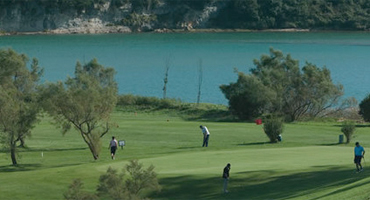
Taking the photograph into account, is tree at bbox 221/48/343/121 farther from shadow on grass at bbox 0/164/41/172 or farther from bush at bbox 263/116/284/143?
shadow on grass at bbox 0/164/41/172

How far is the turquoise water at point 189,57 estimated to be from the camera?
107500 mm

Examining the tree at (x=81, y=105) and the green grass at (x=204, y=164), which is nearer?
the green grass at (x=204, y=164)

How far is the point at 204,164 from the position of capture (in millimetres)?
34625

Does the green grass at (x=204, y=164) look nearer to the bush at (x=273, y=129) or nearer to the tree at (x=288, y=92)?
the bush at (x=273, y=129)

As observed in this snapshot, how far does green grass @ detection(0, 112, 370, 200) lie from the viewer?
2922 centimetres

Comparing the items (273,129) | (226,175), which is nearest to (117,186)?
(226,175)

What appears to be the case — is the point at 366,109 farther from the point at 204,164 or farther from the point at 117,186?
the point at 117,186

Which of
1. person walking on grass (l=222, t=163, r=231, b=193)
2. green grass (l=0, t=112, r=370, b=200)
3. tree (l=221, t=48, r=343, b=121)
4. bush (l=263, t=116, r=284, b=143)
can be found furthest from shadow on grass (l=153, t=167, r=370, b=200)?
tree (l=221, t=48, r=343, b=121)

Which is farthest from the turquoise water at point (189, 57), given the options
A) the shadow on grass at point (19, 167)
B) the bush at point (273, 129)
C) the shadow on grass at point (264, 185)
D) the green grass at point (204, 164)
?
the shadow on grass at point (264, 185)

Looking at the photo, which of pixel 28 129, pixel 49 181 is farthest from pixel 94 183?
pixel 28 129

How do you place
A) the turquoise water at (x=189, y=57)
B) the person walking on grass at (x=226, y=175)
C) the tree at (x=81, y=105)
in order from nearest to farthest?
1. the person walking on grass at (x=226, y=175)
2. the tree at (x=81, y=105)
3. the turquoise water at (x=189, y=57)

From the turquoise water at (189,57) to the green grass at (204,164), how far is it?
131 feet

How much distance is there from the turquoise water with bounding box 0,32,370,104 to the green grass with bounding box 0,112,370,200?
39819mm

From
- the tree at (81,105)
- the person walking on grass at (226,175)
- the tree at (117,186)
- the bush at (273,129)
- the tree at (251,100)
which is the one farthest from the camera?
the tree at (251,100)
